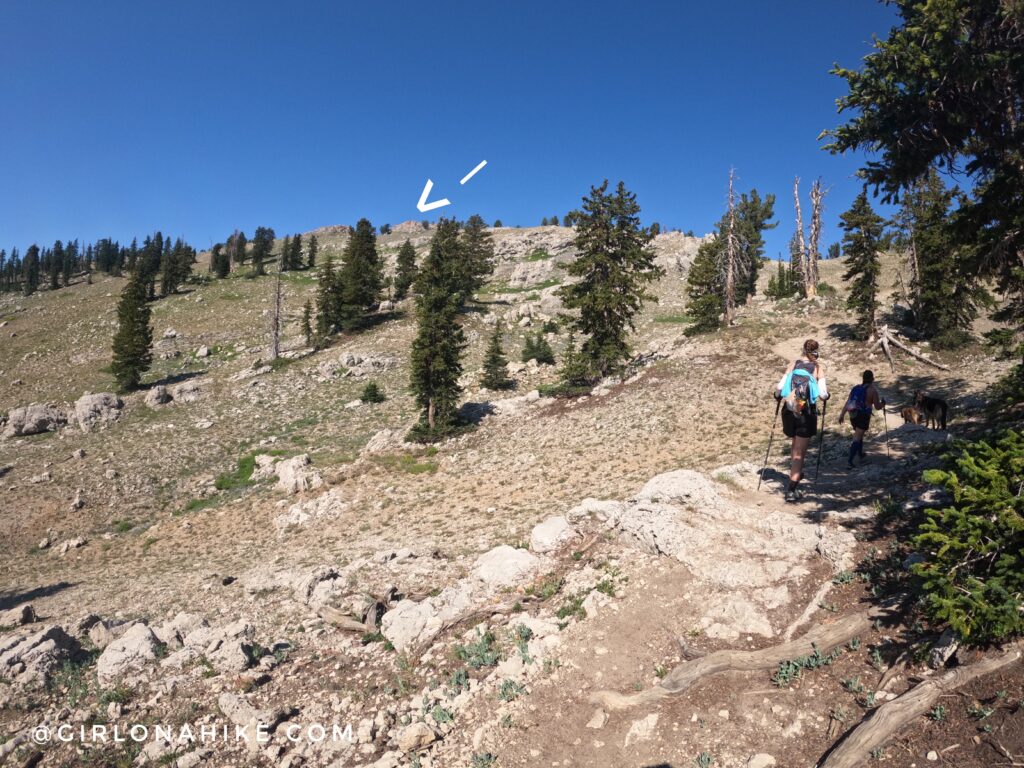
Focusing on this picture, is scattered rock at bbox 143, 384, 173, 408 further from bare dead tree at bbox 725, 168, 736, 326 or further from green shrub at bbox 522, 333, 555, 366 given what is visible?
bare dead tree at bbox 725, 168, 736, 326

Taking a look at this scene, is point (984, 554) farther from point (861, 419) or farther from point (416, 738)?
point (861, 419)

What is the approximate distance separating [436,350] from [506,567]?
799 inches

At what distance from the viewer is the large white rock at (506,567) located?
36.2ft

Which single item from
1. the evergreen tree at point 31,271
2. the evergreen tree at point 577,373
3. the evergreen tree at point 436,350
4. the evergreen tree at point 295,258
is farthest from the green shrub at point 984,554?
the evergreen tree at point 31,271

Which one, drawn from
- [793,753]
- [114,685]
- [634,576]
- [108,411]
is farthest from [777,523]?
[108,411]

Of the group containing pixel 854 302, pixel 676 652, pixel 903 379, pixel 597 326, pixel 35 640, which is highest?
pixel 854 302

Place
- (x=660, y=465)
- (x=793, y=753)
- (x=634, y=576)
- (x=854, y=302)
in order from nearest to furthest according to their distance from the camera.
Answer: (x=793, y=753)
(x=634, y=576)
(x=660, y=465)
(x=854, y=302)

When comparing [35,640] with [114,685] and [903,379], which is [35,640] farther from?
[903,379]

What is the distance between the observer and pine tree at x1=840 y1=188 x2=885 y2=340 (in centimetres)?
3136

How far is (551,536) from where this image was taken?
1217cm

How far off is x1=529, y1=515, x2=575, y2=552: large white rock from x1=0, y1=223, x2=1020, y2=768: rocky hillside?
6cm

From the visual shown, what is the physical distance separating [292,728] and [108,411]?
44.1 m

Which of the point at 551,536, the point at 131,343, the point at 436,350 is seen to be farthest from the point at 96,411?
the point at 551,536

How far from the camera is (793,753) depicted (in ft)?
17.8
